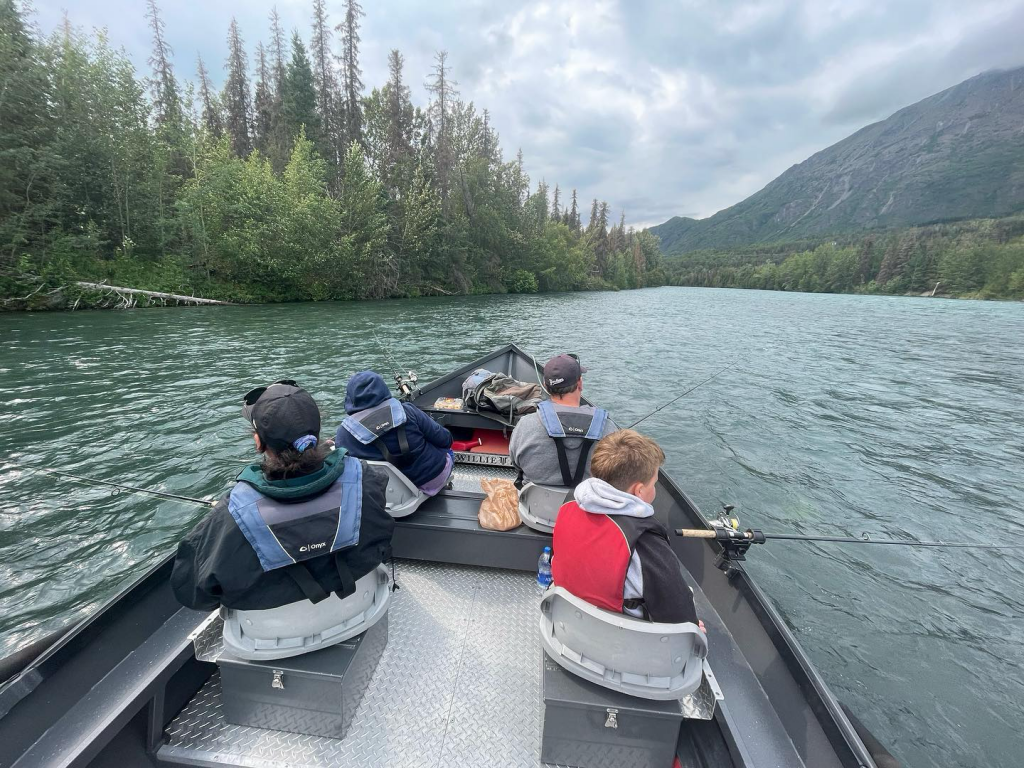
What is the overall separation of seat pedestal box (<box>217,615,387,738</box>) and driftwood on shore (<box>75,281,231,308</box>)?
25372 millimetres

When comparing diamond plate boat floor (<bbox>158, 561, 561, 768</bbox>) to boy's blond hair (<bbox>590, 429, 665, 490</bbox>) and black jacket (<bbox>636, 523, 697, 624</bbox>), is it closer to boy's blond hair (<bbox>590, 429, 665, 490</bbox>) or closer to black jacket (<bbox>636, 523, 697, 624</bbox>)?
black jacket (<bbox>636, 523, 697, 624</bbox>)

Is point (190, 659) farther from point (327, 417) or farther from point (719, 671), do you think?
point (327, 417)

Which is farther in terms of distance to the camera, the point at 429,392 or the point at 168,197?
the point at 168,197

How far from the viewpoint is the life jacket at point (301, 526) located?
178cm

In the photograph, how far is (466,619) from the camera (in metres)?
3.14

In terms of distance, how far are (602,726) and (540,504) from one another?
1.47 meters

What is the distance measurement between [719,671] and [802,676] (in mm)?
408

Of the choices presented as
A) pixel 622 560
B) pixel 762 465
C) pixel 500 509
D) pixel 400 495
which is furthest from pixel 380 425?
pixel 762 465

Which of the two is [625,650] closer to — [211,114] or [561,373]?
[561,373]

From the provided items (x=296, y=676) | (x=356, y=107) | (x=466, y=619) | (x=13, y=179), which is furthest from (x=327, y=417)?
(x=356, y=107)

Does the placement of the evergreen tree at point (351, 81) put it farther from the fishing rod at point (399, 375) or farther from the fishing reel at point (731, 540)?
the fishing reel at point (731, 540)

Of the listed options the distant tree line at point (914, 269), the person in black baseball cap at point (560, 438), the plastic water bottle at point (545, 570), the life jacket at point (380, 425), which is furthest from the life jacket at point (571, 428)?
the distant tree line at point (914, 269)

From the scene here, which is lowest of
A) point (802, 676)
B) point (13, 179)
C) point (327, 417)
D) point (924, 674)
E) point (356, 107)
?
point (924, 674)

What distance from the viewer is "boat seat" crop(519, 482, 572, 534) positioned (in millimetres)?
3270
